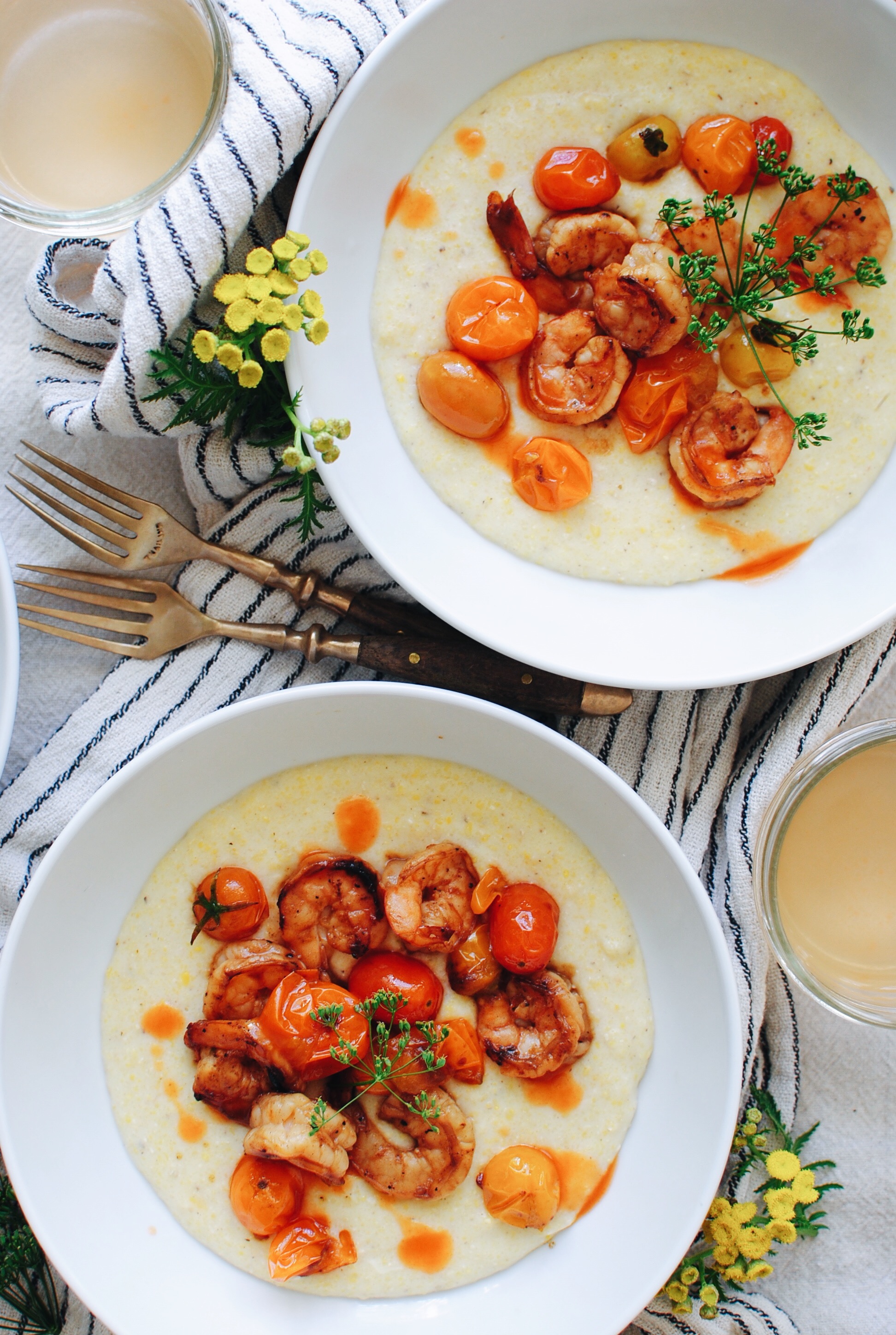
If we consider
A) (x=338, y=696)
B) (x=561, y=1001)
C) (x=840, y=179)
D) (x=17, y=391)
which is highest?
(x=840, y=179)

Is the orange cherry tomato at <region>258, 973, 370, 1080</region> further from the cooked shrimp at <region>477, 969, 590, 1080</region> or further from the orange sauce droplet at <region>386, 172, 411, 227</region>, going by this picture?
the orange sauce droplet at <region>386, 172, 411, 227</region>

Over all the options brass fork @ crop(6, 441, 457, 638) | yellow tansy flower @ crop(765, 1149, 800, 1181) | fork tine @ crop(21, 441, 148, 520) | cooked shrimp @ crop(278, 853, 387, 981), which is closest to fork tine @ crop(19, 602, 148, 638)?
brass fork @ crop(6, 441, 457, 638)

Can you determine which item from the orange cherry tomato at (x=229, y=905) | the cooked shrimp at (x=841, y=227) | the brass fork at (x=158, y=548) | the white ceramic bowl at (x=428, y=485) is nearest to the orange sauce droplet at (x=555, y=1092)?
the orange cherry tomato at (x=229, y=905)

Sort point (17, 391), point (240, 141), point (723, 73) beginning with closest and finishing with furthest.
Result: 1. point (240, 141)
2. point (723, 73)
3. point (17, 391)

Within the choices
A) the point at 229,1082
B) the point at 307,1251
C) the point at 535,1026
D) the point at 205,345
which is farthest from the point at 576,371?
the point at 307,1251

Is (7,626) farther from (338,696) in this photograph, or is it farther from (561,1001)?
(561,1001)

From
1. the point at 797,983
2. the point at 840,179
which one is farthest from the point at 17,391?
the point at 797,983

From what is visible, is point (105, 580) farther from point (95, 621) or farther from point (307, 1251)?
point (307, 1251)

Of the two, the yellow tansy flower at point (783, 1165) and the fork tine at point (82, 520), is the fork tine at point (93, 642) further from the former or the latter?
the yellow tansy flower at point (783, 1165)
